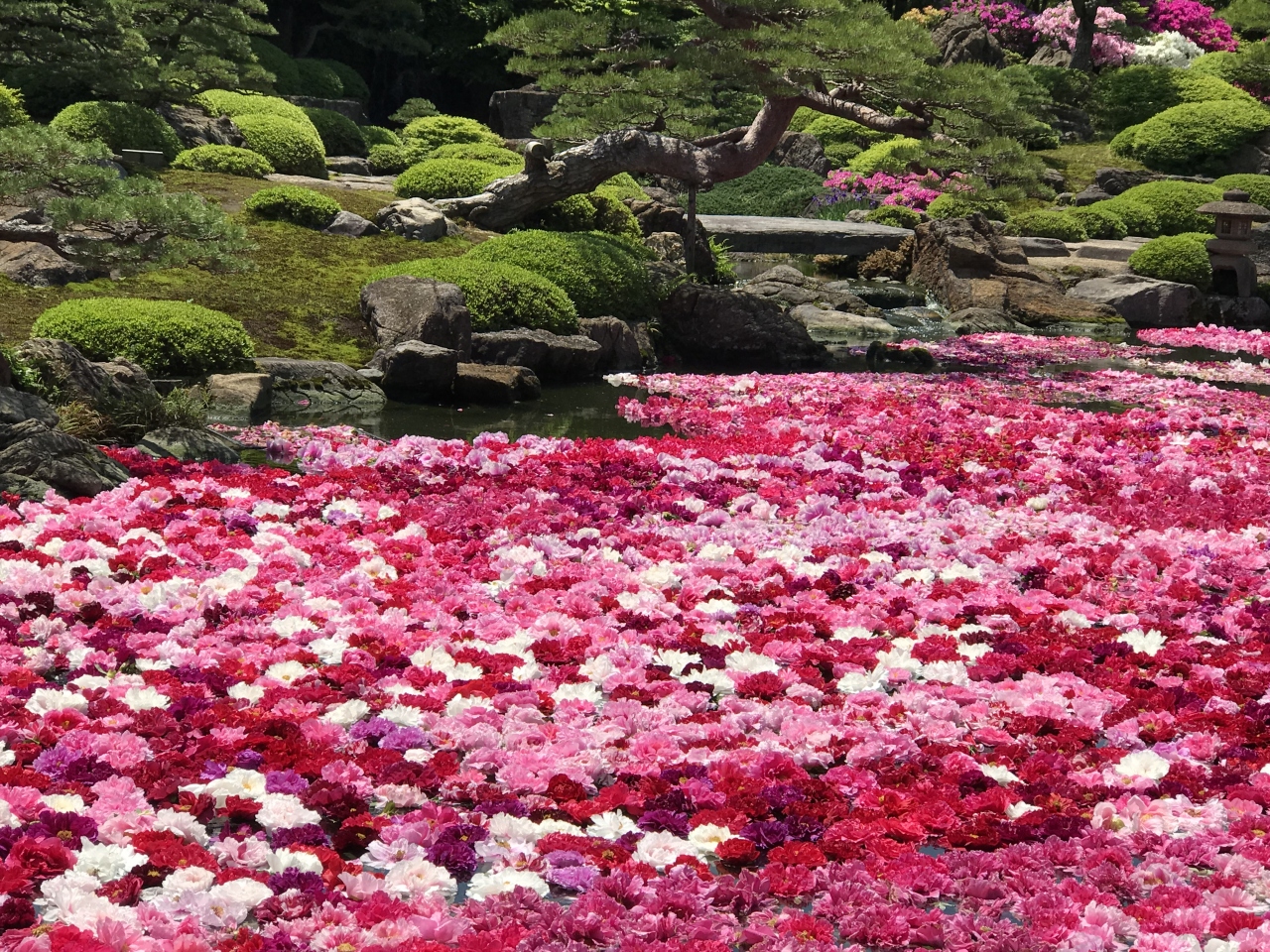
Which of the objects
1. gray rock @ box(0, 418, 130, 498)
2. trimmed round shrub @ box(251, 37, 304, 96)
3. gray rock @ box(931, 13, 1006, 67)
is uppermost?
gray rock @ box(931, 13, 1006, 67)

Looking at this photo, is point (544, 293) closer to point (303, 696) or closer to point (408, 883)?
point (303, 696)

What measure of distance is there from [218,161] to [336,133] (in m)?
8.87

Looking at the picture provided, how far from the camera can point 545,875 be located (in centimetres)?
439

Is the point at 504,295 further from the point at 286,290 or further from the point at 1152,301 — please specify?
the point at 1152,301

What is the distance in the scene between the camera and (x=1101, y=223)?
3031cm

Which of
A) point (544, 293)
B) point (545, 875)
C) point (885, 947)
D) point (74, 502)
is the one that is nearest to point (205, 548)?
point (74, 502)

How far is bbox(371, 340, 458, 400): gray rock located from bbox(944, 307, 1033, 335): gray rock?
11180 millimetres

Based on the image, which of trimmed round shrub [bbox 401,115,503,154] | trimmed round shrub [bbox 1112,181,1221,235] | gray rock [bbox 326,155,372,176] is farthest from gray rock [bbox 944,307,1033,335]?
gray rock [bbox 326,155,372,176]

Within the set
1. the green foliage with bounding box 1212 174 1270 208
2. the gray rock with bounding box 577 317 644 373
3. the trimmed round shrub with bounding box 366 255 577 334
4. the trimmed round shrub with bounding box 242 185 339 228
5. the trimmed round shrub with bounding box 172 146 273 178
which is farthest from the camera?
the green foliage with bounding box 1212 174 1270 208

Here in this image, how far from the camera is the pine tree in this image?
16.4m

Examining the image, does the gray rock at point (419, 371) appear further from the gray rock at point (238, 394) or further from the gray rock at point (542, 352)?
the gray rock at point (238, 394)

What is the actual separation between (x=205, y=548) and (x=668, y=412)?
6.99 metres

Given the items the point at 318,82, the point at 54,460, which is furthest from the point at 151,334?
the point at 318,82

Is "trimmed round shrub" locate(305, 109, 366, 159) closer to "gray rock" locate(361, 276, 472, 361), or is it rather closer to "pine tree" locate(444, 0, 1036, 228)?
"pine tree" locate(444, 0, 1036, 228)
